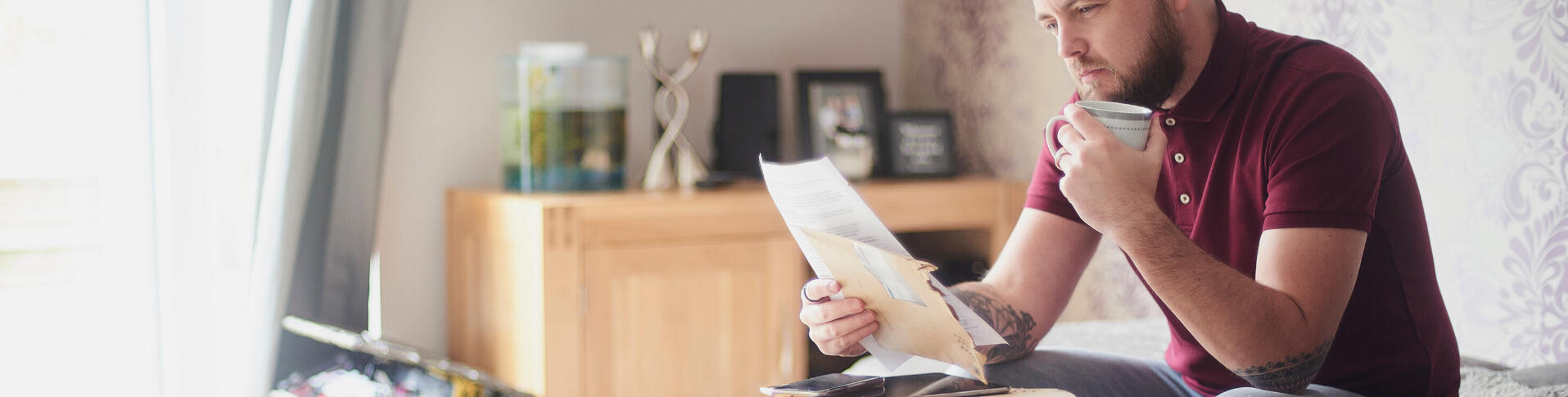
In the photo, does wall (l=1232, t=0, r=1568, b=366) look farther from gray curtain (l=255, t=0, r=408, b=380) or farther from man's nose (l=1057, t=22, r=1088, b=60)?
gray curtain (l=255, t=0, r=408, b=380)

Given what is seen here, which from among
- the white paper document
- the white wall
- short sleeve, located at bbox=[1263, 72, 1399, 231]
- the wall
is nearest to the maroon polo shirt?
short sleeve, located at bbox=[1263, 72, 1399, 231]

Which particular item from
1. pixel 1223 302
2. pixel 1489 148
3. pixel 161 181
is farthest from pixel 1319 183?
pixel 161 181

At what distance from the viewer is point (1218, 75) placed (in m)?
1.25

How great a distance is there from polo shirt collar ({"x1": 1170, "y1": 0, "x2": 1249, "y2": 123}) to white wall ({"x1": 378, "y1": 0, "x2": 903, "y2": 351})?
1543 millimetres

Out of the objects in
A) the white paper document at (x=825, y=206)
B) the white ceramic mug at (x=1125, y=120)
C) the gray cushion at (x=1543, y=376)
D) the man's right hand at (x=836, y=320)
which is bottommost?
the gray cushion at (x=1543, y=376)

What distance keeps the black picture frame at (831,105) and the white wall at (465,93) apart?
0.66 ft

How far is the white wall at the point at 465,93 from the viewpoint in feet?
7.88

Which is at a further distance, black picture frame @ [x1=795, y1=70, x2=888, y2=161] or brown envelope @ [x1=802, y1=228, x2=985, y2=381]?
black picture frame @ [x1=795, y1=70, x2=888, y2=161]

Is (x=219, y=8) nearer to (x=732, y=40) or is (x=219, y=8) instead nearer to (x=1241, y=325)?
(x=732, y=40)

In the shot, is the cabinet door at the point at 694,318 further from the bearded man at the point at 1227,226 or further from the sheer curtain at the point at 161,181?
the bearded man at the point at 1227,226

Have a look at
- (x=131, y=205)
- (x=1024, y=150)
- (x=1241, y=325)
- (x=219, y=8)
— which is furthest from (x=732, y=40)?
(x=1241, y=325)

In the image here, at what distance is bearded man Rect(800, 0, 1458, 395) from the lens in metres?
1.08

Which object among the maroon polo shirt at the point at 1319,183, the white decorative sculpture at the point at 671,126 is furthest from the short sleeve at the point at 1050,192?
the white decorative sculpture at the point at 671,126

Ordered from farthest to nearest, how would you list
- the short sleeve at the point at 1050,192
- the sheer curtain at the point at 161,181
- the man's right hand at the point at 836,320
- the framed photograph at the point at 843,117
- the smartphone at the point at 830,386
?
the framed photograph at the point at 843,117
the sheer curtain at the point at 161,181
the short sleeve at the point at 1050,192
the man's right hand at the point at 836,320
the smartphone at the point at 830,386
